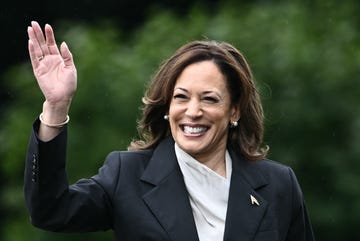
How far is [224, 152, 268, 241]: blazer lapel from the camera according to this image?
4.81m

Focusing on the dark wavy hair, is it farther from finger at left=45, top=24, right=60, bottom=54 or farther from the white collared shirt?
finger at left=45, top=24, right=60, bottom=54

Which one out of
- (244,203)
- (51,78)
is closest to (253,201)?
(244,203)

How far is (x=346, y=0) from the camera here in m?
10.2

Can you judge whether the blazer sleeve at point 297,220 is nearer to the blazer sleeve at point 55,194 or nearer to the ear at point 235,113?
the ear at point 235,113

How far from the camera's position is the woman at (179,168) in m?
4.51

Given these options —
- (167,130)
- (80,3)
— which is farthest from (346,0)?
(167,130)

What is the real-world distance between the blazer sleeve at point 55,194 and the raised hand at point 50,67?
0.13m

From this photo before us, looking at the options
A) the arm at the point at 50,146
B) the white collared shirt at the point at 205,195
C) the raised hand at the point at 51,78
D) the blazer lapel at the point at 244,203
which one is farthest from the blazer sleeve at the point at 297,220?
the raised hand at the point at 51,78

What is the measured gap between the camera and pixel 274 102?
810 centimetres

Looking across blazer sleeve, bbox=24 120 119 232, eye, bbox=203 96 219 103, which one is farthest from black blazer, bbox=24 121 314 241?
eye, bbox=203 96 219 103

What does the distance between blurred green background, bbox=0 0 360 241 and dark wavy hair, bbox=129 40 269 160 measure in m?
2.57

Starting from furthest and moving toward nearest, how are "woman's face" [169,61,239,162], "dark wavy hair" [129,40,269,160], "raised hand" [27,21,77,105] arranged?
1. "dark wavy hair" [129,40,269,160]
2. "woman's face" [169,61,239,162]
3. "raised hand" [27,21,77,105]

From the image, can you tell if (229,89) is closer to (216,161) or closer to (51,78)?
(216,161)

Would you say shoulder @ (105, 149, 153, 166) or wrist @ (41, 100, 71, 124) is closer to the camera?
wrist @ (41, 100, 71, 124)
